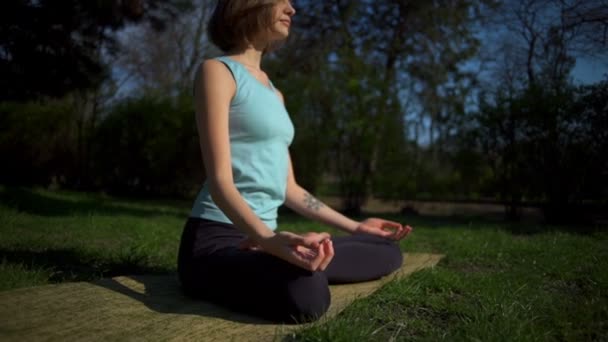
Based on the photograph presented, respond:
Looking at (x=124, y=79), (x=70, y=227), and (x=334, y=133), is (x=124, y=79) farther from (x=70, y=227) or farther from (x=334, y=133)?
(x=70, y=227)

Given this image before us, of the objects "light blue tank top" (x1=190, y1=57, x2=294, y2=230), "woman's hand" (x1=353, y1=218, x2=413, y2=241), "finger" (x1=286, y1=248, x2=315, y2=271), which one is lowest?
"woman's hand" (x1=353, y1=218, x2=413, y2=241)

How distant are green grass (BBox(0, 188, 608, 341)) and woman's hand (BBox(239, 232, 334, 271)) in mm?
222

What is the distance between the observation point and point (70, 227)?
3.83 m

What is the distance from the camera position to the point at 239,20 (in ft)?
5.78

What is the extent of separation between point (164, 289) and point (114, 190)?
9921mm

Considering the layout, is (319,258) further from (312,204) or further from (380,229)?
(380,229)

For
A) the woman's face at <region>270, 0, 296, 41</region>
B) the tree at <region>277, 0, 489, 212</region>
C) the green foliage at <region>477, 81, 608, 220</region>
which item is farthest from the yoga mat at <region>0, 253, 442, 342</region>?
the tree at <region>277, 0, 489, 212</region>

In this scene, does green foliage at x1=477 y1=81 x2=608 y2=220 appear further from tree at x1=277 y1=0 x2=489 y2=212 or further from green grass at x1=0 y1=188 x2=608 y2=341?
green grass at x1=0 y1=188 x2=608 y2=341

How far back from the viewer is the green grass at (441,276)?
1.53 meters

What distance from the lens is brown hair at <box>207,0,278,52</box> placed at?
1.72 m

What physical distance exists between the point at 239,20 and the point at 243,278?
3.28ft

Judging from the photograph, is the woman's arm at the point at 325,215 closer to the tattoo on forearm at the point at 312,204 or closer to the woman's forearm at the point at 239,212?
the tattoo on forearm at the point at 312,204

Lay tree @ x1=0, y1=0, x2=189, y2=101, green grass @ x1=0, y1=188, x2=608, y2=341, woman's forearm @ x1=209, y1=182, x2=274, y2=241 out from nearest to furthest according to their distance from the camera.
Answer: woman's forearm @ x1=209, y1=182, x2=274, y2=241, green grass @ x1=0, y1=188, x2=608, y2=341, tree @ x1=0, y1=0, x2=189, y2=101

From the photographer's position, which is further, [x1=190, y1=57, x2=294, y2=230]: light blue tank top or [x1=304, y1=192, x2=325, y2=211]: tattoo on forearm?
[x1=304, y1=192, x2=325, y2=211]: tattoo on forearm
